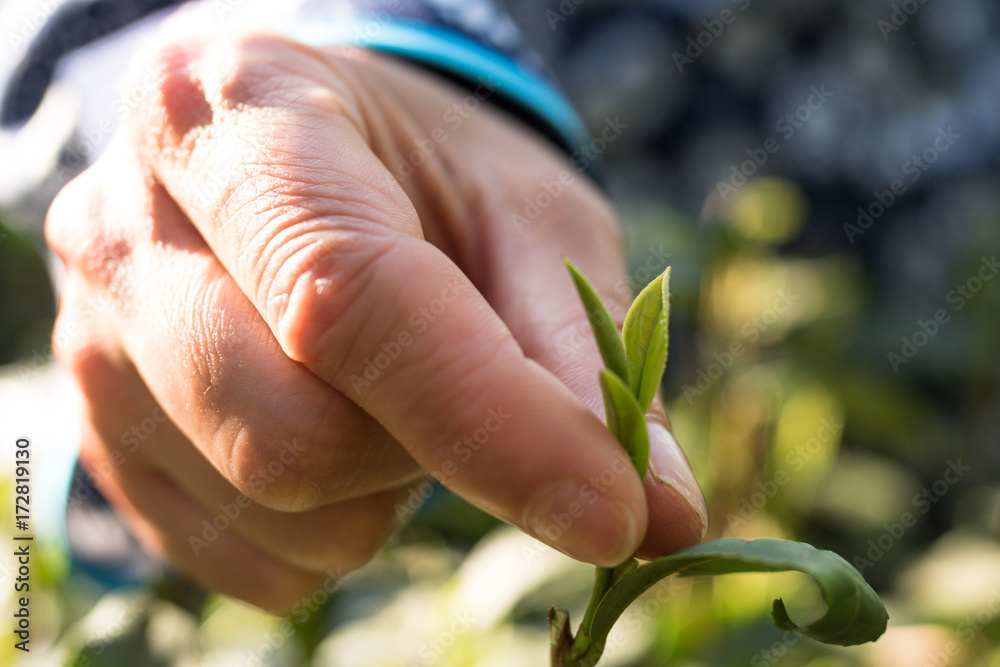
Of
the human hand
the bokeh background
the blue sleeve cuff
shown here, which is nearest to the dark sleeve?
the blue sleeve cuff

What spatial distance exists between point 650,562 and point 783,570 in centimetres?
10

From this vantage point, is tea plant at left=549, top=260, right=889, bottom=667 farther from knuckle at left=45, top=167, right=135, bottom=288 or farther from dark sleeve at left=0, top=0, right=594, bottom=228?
dark sleeve at left=0, top=0, right=594, bottom=228

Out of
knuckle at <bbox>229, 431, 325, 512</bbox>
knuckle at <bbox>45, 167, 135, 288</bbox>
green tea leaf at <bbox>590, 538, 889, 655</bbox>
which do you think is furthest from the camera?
knuckle at <bbox>45, 167, 135, 288</bbox>

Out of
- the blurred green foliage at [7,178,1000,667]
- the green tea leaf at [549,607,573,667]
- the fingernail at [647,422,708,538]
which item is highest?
the fingernail at [647,422,708,538]

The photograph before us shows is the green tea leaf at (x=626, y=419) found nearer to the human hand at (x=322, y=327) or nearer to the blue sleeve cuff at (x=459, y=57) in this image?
the human hand at (x=322, y=327)

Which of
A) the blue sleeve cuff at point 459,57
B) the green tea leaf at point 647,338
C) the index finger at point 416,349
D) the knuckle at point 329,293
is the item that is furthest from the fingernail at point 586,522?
the blue sleeve cuff at point 459,57

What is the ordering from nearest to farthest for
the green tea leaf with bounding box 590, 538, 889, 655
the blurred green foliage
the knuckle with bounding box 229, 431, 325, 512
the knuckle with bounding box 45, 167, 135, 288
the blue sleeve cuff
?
the green tea leaf with bounding box 590, 538, 889, 655, the knuckle with bounding box 229, 431, 325, 512, the knuckle with bounding box 45, 167, 135, 288, the blue sleeve cuff, the blurred green foliage

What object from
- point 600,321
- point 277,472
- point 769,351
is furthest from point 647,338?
point 769,351

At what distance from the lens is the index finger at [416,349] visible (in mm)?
611

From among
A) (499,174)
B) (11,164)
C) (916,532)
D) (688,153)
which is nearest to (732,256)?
(688,153)

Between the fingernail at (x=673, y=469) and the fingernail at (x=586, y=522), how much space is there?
8 centimetres

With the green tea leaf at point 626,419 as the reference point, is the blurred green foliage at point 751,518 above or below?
below

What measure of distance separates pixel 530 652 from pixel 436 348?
0.75 metres

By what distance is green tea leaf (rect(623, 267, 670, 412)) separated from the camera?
63 cm
